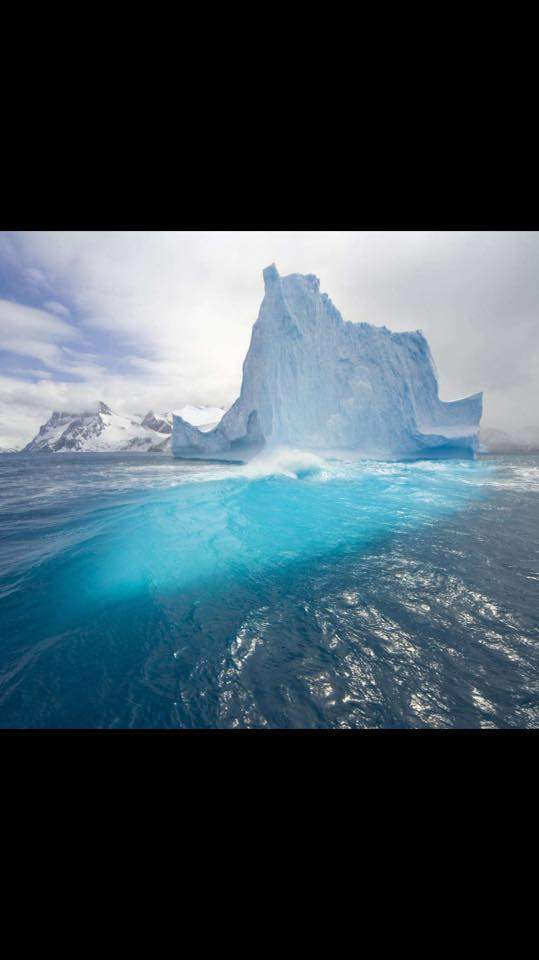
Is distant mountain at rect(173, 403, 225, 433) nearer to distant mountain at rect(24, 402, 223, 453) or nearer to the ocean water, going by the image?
the ocean water

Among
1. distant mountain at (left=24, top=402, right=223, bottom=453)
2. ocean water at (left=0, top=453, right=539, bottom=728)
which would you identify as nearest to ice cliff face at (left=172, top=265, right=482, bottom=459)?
ocean water at (left=0, top=453, right=539, bottom=728)

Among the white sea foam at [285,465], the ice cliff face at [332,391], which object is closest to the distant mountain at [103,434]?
the ice cliff face at [332,391]

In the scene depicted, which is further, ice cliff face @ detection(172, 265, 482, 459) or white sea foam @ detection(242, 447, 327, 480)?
ice cliff face @ detection(172, 265, 482, 459)

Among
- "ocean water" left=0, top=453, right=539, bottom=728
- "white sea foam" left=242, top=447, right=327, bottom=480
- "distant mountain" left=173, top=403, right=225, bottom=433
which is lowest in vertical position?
"ocean water" left=0, top=453, right=539, bottom=728

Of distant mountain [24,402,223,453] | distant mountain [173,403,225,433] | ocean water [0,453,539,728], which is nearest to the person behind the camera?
ocean water [0,453,539,728]

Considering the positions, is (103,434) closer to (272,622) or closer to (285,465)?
(285,465)
